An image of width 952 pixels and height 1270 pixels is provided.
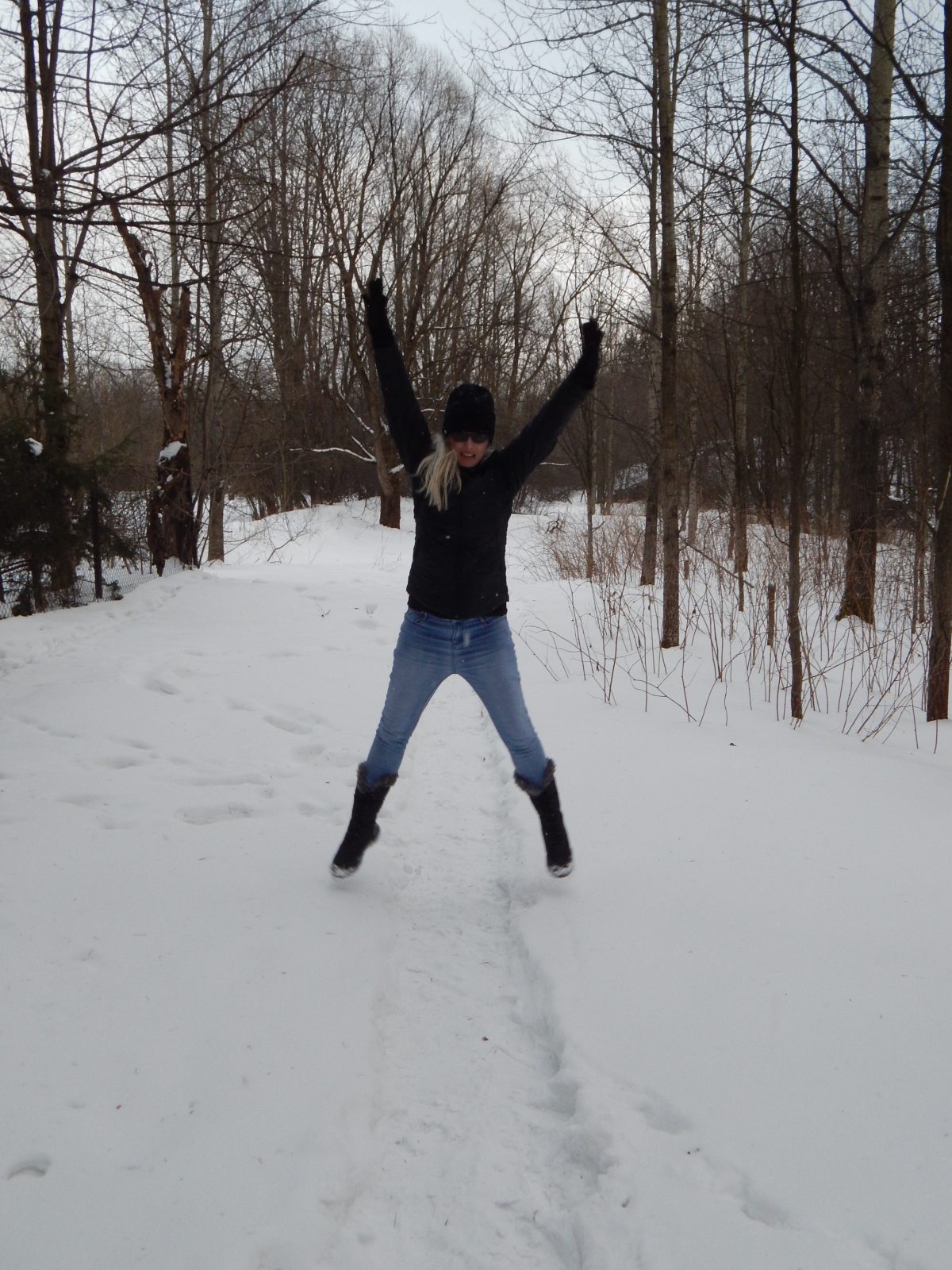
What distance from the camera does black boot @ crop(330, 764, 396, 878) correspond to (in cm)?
317

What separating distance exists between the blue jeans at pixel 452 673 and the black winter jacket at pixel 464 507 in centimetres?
7

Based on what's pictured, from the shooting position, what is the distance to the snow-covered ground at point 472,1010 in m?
1.74

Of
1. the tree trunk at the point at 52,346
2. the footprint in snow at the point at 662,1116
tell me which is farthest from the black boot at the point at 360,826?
the tree trunk at the point at 52,346

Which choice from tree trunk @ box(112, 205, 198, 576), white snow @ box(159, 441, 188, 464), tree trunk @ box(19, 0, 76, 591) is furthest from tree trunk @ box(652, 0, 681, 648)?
white snow @ box(159, 441, 188, 464)

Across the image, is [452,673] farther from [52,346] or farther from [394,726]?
[52,346]

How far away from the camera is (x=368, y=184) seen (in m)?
20.9

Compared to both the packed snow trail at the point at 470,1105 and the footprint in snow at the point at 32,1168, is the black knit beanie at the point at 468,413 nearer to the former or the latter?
the packed snow trail at the point at 470,1105

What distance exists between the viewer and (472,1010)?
8.38 ft

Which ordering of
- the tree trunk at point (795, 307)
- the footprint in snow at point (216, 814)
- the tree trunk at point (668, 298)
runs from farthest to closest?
the tree trunk at point (668, 298)
the tree trunk at point (795, 307)
the footprint in snow at point (216, 814)

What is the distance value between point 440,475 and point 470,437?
0.61ft

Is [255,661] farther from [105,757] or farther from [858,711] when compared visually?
[858,711]

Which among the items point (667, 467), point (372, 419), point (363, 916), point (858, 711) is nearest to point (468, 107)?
point (372, 419)

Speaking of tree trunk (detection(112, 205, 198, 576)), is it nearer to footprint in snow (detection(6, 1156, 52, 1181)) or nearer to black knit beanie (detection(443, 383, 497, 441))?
black knit beanie (detection(443, 383, 497, 441))

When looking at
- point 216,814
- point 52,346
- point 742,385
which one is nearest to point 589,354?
point 216,814
